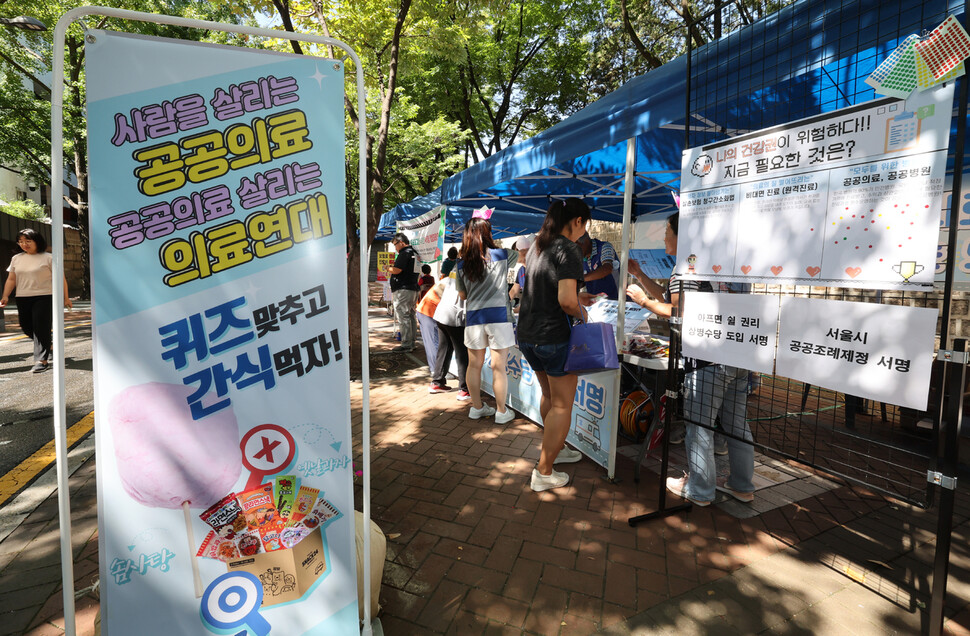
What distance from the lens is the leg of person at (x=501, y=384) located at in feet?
13.9

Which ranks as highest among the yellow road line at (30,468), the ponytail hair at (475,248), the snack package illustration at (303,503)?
Answer: the ponytail hair at (475,248)

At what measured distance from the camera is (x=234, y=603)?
1538 millimetres

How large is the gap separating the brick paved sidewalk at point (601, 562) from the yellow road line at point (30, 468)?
308mm

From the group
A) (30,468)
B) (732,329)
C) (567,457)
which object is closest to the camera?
(732,329)

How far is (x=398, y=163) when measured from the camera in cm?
1356

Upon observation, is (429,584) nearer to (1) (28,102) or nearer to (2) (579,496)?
(2) (579,496)

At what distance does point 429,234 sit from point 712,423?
16.8 ft

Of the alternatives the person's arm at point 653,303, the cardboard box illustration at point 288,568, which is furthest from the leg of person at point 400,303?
the cardboard box illustration at point 288,568

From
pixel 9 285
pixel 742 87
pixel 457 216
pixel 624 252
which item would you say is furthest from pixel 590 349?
pixel 9 285

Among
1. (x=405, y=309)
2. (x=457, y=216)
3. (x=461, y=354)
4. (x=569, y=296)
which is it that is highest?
(x=457, y=216)

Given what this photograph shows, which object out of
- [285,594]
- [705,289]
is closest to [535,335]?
[705,289]

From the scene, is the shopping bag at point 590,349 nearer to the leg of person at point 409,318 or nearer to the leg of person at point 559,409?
the leg of person at point 559,409

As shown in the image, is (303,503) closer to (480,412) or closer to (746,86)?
(480,412)

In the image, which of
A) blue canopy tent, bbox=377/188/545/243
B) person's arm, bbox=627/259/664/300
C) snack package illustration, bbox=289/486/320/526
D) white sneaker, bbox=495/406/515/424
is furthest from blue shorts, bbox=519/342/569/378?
blue canopy tent, bbox=377/188/545/243
